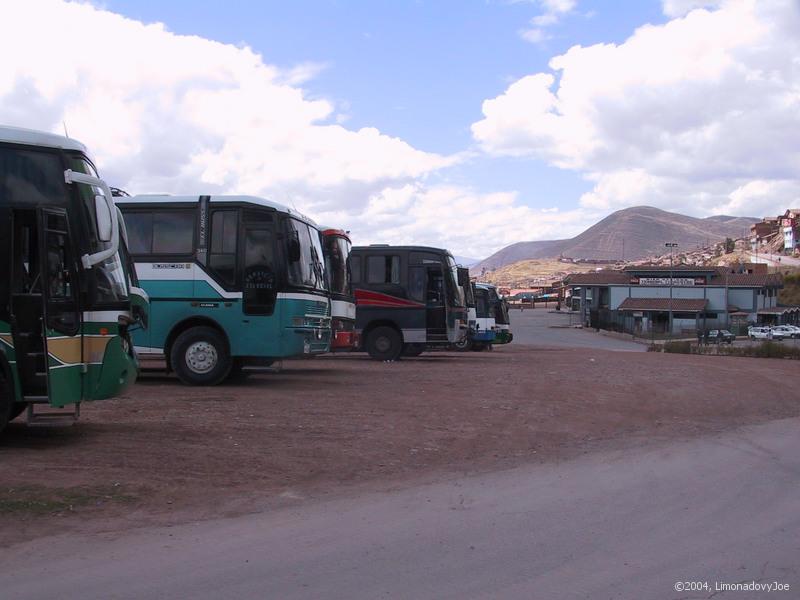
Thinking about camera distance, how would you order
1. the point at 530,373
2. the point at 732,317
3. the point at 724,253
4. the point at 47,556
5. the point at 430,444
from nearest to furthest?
the point at 47,556, the point at 430,444, the point at 530,373, the point at 732,317, the point at 724,253

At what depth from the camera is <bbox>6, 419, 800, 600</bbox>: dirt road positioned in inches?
206

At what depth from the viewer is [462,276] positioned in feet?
81.8

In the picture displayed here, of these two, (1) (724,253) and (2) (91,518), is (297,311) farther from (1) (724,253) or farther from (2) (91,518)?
(1) (724,253)

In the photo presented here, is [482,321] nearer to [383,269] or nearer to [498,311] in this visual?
[498,311]

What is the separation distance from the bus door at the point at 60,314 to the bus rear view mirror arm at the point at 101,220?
21 centimetres

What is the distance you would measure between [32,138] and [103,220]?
48.3 inches

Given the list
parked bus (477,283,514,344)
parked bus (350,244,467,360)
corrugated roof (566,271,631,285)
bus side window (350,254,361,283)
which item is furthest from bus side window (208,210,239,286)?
corrugated roof (566,271,631,285)

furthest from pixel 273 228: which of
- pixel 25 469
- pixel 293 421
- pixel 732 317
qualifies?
pixel 732 317

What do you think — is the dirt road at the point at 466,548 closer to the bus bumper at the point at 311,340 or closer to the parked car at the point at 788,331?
the bus bumper at the point at 311,340

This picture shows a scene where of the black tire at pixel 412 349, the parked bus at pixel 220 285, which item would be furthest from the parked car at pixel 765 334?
the parked bus at pixel 220 285

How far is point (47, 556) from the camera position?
5.72 metres

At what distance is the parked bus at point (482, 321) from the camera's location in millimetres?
32906

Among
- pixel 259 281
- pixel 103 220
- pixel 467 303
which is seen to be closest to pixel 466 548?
pixel 103 220

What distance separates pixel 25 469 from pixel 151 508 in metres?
1.72
